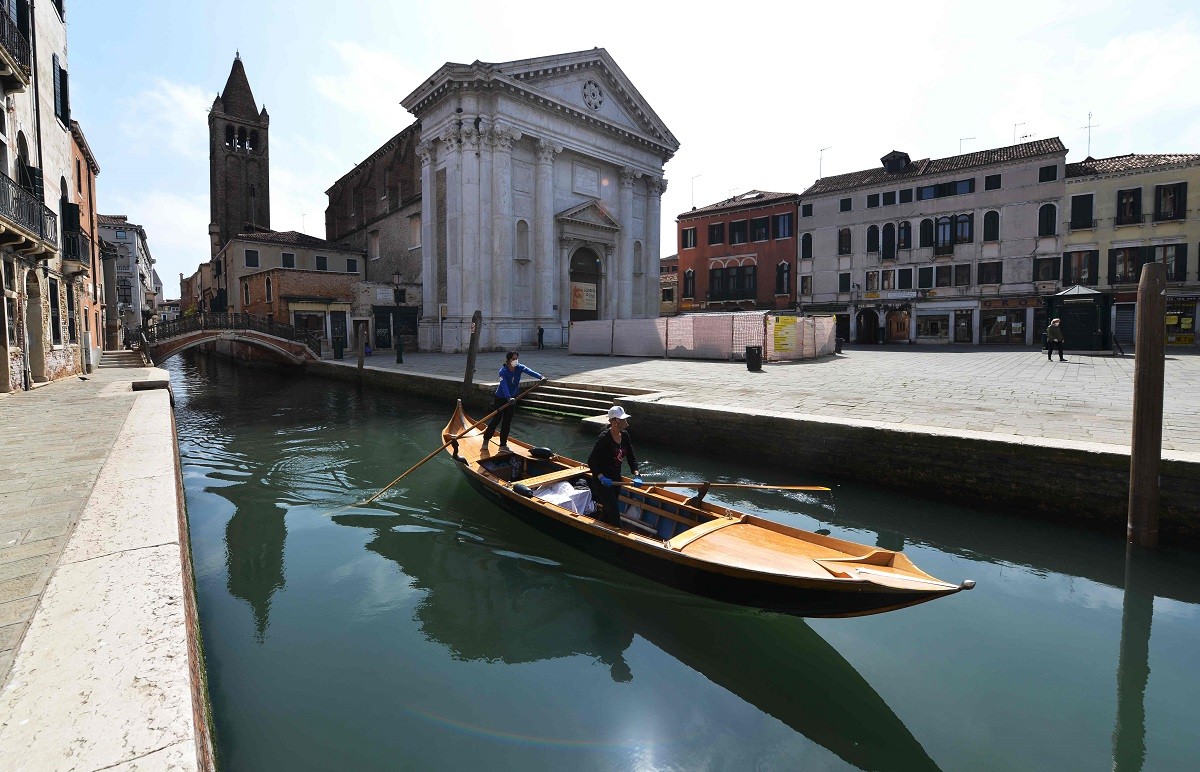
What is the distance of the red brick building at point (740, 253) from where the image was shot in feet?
118

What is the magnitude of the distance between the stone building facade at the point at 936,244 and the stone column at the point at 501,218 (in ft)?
61.6

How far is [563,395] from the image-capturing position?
1402cm

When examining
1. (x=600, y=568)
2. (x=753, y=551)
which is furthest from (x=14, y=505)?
(x=753, y=551)

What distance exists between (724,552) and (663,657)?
87cm

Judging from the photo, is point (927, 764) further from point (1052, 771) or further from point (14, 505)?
point (14, 505)

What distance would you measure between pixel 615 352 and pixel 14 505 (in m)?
18.6

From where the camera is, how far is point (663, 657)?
4.28 meters

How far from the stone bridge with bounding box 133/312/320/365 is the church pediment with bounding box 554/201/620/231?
507 inches

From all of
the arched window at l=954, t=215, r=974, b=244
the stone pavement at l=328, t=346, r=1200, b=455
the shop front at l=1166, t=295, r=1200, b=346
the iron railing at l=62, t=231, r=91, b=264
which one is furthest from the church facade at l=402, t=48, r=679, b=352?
the shop front at l=1166, t=295, r=1200, b=346

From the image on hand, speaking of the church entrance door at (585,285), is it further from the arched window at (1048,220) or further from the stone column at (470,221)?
the arched window at (1048,220)

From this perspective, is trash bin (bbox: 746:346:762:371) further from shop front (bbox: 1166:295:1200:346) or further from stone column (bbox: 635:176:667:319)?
shop front (bbox: 1166:295:1200:346)

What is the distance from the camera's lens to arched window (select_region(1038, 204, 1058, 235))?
2886 centimetres

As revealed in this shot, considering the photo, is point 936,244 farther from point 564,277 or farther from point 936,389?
point 936,389

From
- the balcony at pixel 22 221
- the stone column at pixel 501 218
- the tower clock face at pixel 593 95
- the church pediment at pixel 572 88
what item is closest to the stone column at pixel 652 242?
the church pediment at pixel 572 88
